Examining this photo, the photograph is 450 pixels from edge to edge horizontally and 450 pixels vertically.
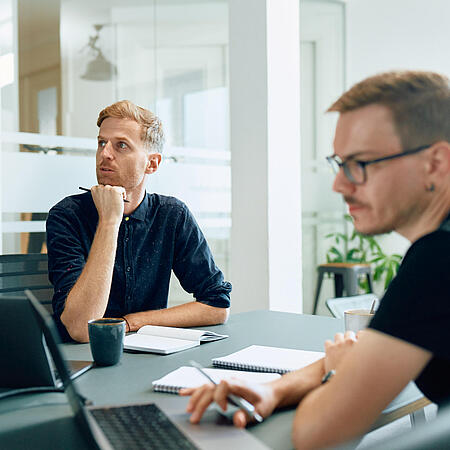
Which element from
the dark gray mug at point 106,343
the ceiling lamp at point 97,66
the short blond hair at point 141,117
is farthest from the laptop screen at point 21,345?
the ceiling lamp at point 97,66

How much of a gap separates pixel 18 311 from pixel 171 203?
3.51ft

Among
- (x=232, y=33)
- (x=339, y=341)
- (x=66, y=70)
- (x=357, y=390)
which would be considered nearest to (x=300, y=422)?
(x=357, y=390)

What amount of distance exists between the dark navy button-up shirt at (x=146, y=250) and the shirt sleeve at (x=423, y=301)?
1.02 metres

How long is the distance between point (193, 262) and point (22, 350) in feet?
3.18

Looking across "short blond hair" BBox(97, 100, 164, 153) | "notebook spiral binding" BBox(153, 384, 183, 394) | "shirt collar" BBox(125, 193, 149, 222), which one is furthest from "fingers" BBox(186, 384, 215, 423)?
"short blond hair" BBox(97, 100, 164, 153)

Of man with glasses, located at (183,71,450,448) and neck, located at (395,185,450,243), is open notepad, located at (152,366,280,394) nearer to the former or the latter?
man with glasses, located at (183,71,450,448)

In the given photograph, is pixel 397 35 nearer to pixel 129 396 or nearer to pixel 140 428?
pixel 129 396

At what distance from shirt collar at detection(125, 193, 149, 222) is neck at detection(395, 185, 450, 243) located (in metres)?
1.23

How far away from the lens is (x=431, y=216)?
0.84 metres

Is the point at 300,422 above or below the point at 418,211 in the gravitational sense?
below

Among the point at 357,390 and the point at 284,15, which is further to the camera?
the point at 284,15

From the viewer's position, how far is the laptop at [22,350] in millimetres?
1019

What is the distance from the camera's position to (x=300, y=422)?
83 centimetres

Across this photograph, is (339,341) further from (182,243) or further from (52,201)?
(52,201)
